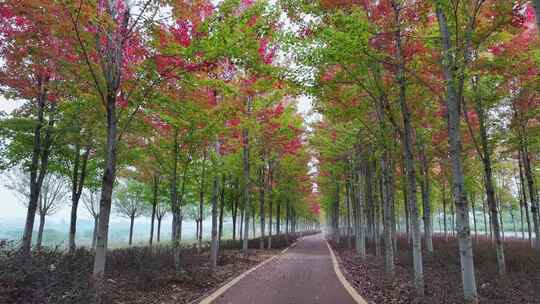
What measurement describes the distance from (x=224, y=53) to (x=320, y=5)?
3.26 m

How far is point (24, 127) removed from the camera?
12531 millimetres

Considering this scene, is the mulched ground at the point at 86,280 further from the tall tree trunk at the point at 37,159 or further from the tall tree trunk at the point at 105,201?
the tall tree trunk at the point at 37,159

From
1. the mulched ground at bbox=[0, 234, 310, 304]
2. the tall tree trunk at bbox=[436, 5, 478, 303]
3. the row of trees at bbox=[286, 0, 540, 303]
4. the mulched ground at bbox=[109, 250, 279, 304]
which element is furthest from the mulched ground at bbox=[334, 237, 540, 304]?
the mulched ground at bbox=[0, 234, 310, 304]

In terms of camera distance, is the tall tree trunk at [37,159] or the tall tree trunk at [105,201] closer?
the tall tree trunk at [105,201]

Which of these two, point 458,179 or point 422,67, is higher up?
point 422,67

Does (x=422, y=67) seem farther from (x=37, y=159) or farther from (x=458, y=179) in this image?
(x=37, y=159)

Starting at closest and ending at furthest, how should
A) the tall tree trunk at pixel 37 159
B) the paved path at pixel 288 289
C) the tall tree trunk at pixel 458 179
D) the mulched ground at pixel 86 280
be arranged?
the mulched ground at pixel 86 280
the tall tree trunk at pixel 458 179
the paved path at pixel 288 289
the tall tree trunk at pixel 37 159

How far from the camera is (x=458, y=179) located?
6.46 m

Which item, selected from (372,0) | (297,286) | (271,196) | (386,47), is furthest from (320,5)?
(271,196)

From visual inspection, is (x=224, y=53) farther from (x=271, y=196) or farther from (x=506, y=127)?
(x=271, y=196)

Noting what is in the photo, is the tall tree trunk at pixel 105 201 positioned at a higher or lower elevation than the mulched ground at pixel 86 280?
higher

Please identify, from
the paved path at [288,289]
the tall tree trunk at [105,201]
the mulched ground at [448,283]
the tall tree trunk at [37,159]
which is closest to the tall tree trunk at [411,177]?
the mulched ground at [448,283]

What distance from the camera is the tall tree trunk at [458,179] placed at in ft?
20.1

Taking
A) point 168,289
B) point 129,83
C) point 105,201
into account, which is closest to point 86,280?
point 105,201
